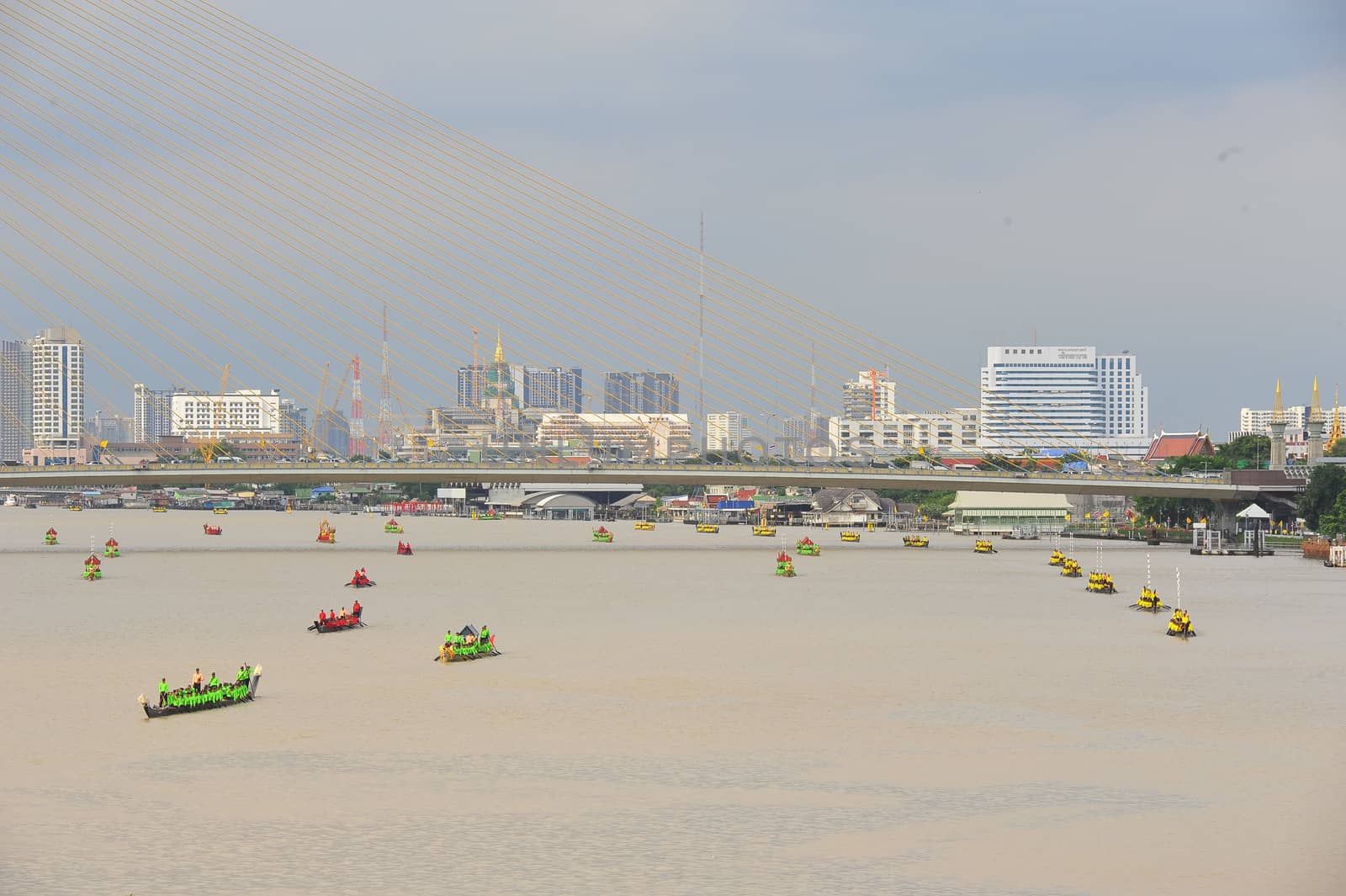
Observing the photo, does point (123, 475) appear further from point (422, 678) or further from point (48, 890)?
point (48, 890)

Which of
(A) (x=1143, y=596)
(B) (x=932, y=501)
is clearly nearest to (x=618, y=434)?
(B) (x=932, y=501)

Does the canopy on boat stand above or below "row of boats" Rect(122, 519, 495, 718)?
above

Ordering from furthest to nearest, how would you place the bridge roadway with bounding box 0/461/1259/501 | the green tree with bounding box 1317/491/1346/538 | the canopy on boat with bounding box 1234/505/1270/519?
1. the canopy on boat with bounding box 1234/505/1270/519
2. the green tree with bounding box 1317/491/1346/538
3. the bridge roadway with bounding box 0/461/1259/501

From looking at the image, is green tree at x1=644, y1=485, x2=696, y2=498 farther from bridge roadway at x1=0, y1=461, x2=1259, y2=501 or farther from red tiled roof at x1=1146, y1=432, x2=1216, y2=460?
bridge roadway at x1=0, y1=461, x2=1259, y2=501

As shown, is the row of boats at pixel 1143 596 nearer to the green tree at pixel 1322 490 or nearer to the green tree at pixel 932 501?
the green tree at pixel 1322 490

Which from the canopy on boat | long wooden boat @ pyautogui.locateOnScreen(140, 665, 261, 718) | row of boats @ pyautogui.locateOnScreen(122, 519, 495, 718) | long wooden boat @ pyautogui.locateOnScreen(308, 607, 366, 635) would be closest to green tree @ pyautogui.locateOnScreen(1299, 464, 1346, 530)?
the canopy on boat

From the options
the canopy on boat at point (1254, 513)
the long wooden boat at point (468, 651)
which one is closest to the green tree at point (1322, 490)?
the canopy on boat at point (1254, 513)
